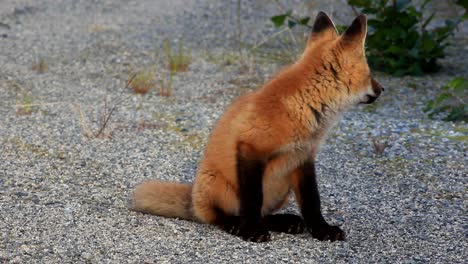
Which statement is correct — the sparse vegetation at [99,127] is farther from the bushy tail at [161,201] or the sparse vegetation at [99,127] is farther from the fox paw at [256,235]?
the fox paw at [256,235]

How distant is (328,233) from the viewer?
17.7ft

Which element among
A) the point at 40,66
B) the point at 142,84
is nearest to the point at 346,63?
the point at 142,84

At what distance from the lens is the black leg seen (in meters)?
5.59

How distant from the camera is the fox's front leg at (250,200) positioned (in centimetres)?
517

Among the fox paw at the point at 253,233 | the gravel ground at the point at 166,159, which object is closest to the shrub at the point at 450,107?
the gravel ground at the point at 166,159

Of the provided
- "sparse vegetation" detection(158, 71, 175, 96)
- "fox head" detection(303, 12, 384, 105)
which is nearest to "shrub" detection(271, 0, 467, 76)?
"sparse vegetation" detection(158, 71, 175, 96)

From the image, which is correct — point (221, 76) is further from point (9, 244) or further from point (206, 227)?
point (9, 244)

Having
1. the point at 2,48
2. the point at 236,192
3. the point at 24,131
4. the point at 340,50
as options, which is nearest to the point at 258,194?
the point at 236,192

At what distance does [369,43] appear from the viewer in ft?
32.5

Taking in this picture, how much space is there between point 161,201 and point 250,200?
708 millimetres

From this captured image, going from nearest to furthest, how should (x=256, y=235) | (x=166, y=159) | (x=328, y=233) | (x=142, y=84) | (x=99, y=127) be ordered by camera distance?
(x=256, y=235), (x=328, y=233), (x=166, y=159), (x=99, y=127), (x=142, y=84)

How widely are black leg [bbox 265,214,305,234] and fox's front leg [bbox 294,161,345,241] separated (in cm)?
8

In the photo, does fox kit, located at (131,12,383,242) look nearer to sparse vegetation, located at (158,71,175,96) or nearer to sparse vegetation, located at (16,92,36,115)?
sparse vegetation, located at (16,92,36,115)

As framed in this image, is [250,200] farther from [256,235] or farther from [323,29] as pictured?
[323,29]
